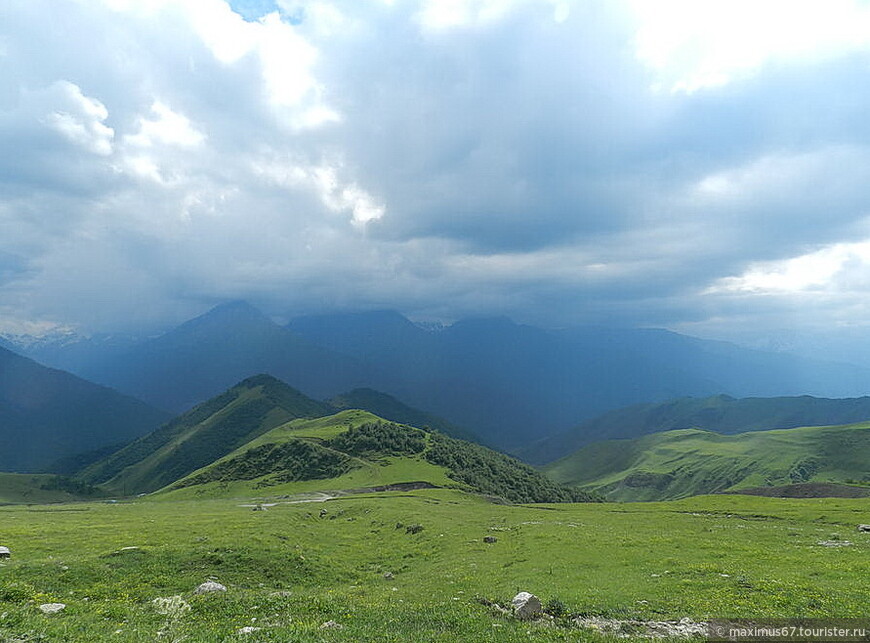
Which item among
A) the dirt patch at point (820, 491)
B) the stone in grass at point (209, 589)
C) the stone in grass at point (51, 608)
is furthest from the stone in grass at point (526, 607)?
the dirt patch at point (820, 491)

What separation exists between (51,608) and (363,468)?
134 meters

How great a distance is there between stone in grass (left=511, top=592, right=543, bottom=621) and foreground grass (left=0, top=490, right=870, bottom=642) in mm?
1031

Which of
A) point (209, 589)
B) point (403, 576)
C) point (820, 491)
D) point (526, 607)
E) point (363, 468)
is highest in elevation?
point (526, 607)

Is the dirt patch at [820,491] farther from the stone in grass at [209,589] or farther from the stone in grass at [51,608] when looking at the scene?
the stone in grass at [51,608]

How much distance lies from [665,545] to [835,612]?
1871cm

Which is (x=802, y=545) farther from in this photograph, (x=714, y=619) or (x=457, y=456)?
(x=457, y=456)

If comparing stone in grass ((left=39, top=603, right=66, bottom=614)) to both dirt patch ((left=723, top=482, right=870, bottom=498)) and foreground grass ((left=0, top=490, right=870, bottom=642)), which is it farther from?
dirt patch ((left=723, top=482, right=870, bottom=498))

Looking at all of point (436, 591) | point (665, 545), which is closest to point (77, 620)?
point (436, 591)

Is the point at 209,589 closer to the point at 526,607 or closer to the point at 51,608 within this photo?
the point at 51,608

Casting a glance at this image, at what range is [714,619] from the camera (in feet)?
66.9

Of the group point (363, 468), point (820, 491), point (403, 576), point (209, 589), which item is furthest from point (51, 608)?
point (820, 491)

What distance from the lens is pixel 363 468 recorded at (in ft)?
495

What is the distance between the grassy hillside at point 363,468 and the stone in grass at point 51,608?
112m

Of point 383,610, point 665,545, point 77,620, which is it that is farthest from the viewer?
point 665,545
